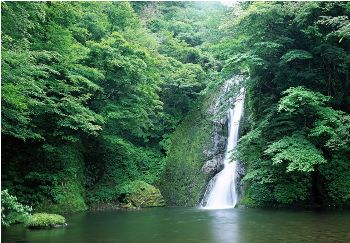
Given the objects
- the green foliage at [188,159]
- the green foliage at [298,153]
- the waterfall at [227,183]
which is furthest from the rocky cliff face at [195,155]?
the green foliage at [298,153]

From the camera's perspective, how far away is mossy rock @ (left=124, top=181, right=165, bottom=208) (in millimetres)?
18130

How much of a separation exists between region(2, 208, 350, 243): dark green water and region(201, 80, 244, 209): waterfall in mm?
5590

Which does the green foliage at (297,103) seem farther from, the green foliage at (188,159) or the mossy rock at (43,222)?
the mossy rock at (43,222)

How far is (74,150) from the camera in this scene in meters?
18.0

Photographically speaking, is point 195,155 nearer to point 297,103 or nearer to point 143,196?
point 143,196

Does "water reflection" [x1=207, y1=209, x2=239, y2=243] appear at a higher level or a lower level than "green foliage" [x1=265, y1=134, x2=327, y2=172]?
lower

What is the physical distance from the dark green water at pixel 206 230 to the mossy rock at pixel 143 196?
6.04 metres

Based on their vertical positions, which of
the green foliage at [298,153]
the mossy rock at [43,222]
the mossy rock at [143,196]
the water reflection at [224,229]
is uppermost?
the green foliage at [298,153]

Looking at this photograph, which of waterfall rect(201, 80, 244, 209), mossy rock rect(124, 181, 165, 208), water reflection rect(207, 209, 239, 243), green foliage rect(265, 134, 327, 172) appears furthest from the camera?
mossy rock rect(124, 181, 165, 208)

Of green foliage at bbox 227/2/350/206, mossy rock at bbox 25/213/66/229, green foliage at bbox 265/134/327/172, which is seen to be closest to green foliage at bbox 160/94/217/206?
green foliage at bbox 227/2/350/206

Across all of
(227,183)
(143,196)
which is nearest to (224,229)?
(227,183)

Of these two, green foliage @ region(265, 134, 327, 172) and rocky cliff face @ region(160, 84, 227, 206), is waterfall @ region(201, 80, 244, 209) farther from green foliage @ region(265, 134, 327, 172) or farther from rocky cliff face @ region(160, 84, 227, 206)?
green foliage @ region(265, 134, 327, 172)

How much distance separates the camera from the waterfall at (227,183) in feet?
58.1

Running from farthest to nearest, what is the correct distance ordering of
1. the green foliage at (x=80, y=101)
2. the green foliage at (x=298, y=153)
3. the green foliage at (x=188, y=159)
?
the green foliage at (x=188, y=159), the green foliage at (x=298, y=153), the green foliage at (x=80, y=101)
